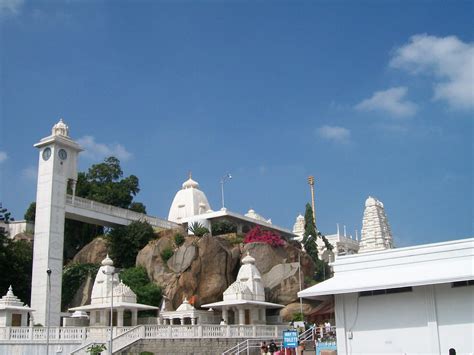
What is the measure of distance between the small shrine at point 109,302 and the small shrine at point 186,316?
2164 mm

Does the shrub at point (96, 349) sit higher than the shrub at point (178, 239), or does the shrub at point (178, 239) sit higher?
the shrub at point (178, 239)

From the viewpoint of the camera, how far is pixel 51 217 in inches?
1806

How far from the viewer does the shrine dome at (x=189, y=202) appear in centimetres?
6925

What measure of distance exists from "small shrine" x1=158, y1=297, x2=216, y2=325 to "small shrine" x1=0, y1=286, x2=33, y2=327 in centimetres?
913

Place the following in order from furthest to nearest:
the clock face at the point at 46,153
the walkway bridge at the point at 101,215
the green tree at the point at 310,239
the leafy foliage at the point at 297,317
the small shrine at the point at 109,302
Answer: the green tree at the point at 310,239 < the walkway bridge at the point at 101,215 < the clock face at the point at 46,153 < the leafy foliage at the point at 297,317 < the small shrine at the point at 109,302

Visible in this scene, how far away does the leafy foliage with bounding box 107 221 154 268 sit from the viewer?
167ft

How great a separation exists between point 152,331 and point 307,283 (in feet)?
65.0

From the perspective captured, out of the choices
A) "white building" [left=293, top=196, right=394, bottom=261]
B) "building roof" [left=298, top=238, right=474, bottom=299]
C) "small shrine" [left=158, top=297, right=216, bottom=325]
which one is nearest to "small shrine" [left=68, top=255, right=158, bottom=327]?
"small shrine" [left=158, top=297, right=216, bottom=325]

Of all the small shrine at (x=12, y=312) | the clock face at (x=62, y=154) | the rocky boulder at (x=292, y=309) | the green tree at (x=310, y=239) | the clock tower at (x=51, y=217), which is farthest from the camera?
the green tree at (x=310, y=239)

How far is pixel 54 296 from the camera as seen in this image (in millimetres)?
44062

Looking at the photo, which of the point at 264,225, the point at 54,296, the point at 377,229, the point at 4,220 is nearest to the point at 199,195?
the point at 264,225

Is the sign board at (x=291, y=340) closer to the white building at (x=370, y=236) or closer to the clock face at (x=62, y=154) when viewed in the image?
the clock face at (x=62, y=154)

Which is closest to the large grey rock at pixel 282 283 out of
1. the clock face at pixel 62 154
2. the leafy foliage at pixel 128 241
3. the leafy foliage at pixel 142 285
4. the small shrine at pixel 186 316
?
the small shrine at pixel 186 316

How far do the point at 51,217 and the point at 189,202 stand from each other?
25637 millimetres
